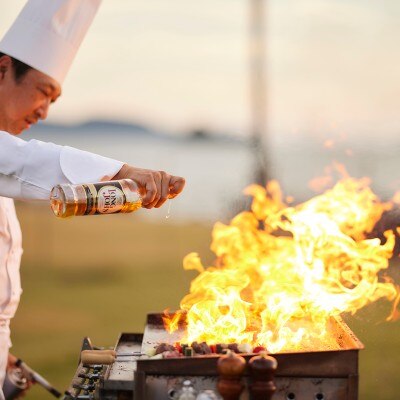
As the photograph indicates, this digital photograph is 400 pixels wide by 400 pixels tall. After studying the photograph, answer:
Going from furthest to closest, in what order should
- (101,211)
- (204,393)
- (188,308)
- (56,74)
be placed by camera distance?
(56,74) < (188,308) < (101,211) < (204,393)

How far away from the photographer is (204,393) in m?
2.49

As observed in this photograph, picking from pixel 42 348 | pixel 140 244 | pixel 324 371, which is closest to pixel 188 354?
pixel 324 371

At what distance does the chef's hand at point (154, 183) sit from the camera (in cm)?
274

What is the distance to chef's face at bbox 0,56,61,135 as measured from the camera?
358cm

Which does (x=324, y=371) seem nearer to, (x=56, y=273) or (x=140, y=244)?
(x=56, y=273)

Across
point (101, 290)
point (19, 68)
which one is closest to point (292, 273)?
point (19, 68)

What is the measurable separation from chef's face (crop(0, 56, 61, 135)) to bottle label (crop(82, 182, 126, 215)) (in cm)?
107

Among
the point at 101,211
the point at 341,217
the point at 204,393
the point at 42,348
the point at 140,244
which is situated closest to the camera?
the point at 204,393

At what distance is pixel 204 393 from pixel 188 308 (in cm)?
82

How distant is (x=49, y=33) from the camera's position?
3869 millimetres

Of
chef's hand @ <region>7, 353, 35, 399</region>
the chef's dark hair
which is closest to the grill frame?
chef's hand @ <region>7, 353, 35, 399</region>

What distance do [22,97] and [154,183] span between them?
45.2 inches

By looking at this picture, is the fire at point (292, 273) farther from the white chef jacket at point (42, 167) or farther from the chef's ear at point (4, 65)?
the chef's ear at point (4, 65)

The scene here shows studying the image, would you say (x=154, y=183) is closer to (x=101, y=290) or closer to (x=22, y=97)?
(x=22, y=97)
